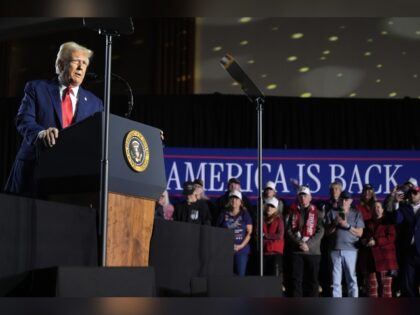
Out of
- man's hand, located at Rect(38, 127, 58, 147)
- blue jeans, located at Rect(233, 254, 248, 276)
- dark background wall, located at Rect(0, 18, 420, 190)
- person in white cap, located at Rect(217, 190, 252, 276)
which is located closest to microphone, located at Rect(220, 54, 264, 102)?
man's hand, located at Rect(38, 127, 58, 147)

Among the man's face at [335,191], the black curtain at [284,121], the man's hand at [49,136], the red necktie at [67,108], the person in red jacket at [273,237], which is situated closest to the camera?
the man's hand at [49,136]

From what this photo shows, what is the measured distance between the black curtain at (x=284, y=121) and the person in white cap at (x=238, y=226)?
2.48 meters

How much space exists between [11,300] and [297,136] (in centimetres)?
877

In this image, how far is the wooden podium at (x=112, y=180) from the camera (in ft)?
8.20

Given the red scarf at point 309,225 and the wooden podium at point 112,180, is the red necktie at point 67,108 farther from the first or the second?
the red scarf at point 309,225

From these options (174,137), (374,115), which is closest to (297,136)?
(374,115)

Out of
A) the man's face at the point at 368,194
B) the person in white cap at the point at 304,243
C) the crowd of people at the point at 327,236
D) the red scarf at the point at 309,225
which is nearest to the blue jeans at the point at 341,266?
the crowd of people at the point at 327,236

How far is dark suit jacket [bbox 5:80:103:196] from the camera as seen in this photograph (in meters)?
2.61

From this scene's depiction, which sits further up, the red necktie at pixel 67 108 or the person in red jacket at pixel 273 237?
the red necktie at pixel 67 108

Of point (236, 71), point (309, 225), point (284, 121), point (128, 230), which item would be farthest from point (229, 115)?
point (128, 230)

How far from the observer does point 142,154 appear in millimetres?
2730

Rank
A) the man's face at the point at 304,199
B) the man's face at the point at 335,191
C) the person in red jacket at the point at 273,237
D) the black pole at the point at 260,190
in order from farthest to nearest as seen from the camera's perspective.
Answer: the man's face at the point at 335,191 → the man's face at the point at 304,199 → the person in red jacket at the point at 273,237 → the black pole at the point at 260,190

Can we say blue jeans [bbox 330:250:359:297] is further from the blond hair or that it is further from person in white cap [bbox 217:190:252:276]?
the blond hair

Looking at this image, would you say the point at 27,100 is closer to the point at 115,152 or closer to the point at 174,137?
the point at 115,152
